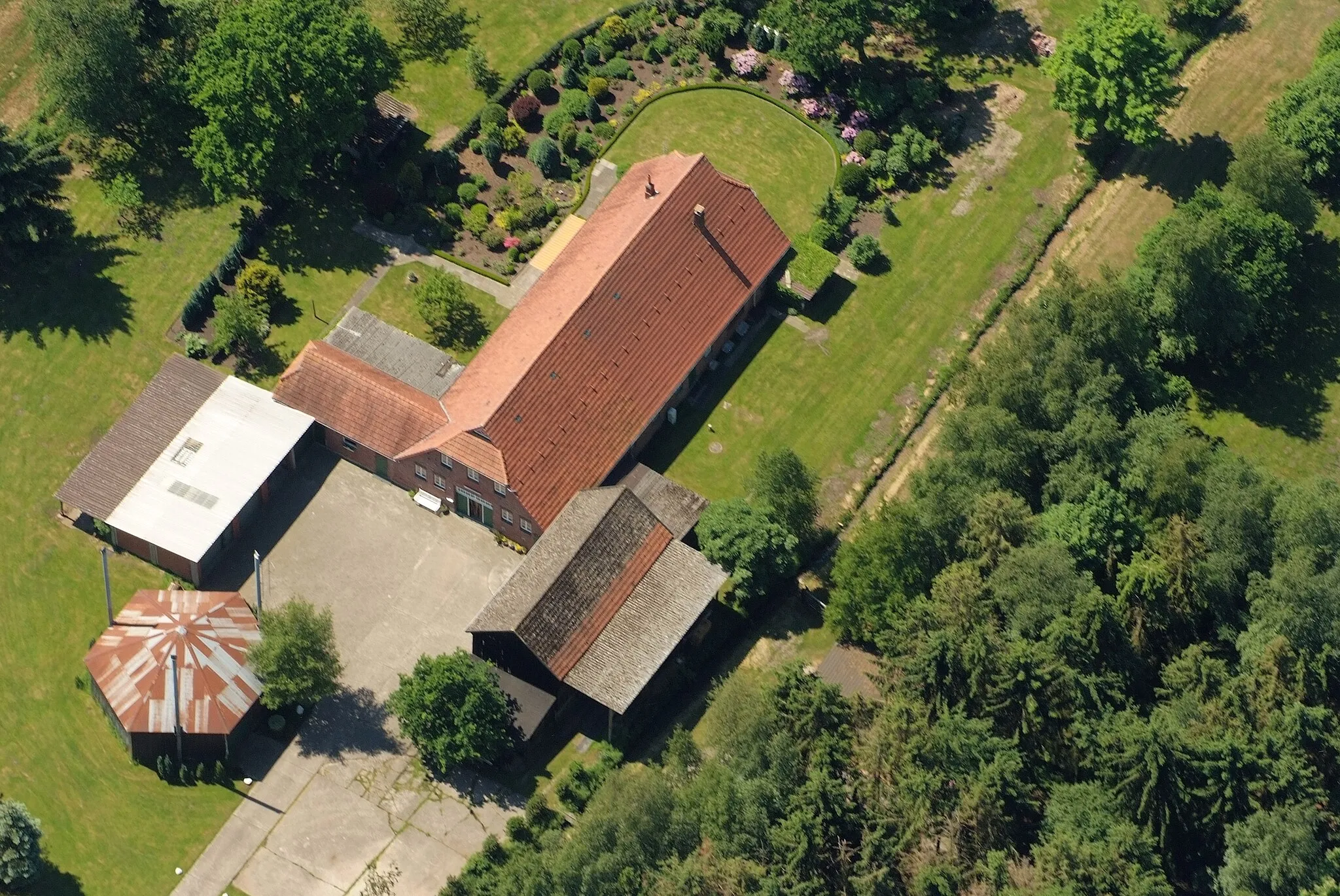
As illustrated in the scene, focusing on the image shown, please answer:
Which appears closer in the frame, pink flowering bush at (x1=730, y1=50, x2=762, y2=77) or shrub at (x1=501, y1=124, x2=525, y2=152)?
shrub at (x1=501, y1=124, x2=525, y2=152)

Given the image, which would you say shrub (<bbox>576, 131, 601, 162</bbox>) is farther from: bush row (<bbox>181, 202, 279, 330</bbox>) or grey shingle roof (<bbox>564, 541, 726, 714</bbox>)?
grey shingle roof (<bbox>564, 541, 726, 714</bbox>)

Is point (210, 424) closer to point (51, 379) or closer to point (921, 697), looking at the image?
point (51, 379)

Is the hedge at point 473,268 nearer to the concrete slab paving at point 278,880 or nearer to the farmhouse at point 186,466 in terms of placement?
the farmhouse at point 186,466

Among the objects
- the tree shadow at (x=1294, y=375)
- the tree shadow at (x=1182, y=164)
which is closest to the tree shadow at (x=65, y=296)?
the tree shadow at (x=1182, y=164)

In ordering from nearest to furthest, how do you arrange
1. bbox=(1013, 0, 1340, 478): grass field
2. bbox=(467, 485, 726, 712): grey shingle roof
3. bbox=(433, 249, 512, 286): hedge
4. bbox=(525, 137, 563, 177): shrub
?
bbox=(467, 485, 726, 712): grey shingle roof → bbox=(1013, 0, 1340, 478): grass field → bbox=(433, 249, 512, 286): hedge → bbox=(525, 137, 563, 177): shrub

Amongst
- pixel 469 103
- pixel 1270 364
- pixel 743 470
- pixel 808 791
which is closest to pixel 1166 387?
pixel 1270 364

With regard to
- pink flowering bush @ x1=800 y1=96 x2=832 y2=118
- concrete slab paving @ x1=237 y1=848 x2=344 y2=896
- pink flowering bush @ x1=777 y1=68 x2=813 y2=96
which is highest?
pink flowering bush @ x1=777 y1=68 x2=813 y2=96

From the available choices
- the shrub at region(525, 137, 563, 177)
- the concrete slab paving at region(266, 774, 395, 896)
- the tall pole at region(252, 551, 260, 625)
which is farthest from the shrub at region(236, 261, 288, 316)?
the concrete slab paving at region(266, 774, 395, 896)
